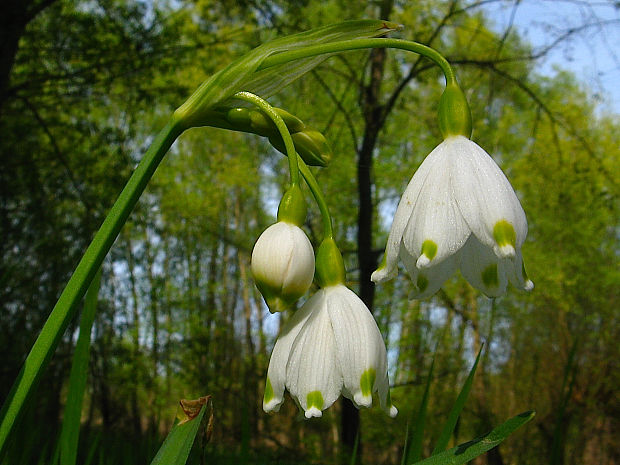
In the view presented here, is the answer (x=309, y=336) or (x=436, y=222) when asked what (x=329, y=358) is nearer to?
(x=309, y=336)

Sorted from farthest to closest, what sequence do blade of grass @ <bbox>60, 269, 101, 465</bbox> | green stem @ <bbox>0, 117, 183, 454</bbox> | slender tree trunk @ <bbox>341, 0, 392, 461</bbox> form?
slender tree trunk @ <bbox>341, 0, 392, 461</bbox> < blade of grass @ <bbox>60, 269, 101, 465</bbox> < green stem @ <bbox>0, 117, 183, 454</bbox>

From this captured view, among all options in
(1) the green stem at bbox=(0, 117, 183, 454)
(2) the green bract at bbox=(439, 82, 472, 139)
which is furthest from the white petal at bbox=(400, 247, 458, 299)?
(1) the green stem at bbox=(0, 117, 183, 454)

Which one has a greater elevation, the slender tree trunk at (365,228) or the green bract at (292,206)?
the slender tree trunk at (365,228)

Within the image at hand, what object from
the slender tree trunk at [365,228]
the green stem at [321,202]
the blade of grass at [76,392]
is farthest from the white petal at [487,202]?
the slender tree trunk at [365,228]

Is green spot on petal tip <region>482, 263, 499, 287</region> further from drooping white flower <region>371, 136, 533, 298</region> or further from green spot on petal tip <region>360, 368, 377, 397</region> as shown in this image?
green spot on petal tip <region>360, 368, 377, 397</region>

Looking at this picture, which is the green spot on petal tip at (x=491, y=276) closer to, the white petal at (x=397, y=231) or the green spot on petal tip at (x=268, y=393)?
the white petal at (x=397, y=231)

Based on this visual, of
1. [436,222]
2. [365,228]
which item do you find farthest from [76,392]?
[365,228]
